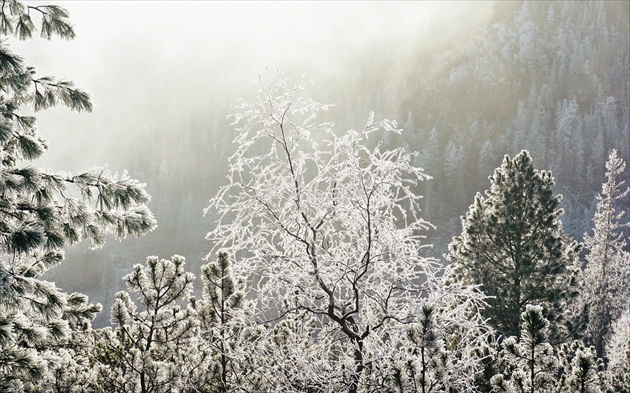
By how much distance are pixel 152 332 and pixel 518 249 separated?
38.9 feet

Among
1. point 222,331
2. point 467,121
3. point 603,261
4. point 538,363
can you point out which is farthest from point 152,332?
point 467,121

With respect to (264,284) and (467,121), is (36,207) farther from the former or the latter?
(467,121)

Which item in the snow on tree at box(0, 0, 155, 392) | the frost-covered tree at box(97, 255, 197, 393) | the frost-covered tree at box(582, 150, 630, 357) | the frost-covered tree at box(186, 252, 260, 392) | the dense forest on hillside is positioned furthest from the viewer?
the dense forest on hillside

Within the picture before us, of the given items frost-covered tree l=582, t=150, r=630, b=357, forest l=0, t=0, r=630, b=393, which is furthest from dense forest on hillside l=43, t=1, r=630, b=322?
forest l=0, t=0, r=630, b=393

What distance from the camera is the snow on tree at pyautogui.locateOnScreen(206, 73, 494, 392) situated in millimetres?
3924

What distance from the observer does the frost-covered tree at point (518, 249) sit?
14586mm

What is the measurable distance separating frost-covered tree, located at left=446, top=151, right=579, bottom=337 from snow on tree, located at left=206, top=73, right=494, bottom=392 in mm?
11021

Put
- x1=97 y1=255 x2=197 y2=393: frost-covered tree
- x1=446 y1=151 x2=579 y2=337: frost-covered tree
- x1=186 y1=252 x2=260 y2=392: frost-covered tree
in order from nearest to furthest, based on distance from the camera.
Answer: x1=186 y1=252 x2=260 y2=392: frost-covered tree
x1=97 y1=255 x2=197 y2=393: frost-covered tree
x1=446 y1=151 x2=579 y2=337: frost-covered tree

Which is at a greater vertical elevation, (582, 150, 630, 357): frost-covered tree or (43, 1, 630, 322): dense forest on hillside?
(43, 1, 630, 322): dense forest on hillside

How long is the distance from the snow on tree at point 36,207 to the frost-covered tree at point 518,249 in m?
11.5

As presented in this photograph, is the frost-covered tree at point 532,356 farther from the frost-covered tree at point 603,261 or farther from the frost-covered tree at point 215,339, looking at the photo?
the frost-covered tree at point 603,261

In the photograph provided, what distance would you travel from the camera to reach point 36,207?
4.86m

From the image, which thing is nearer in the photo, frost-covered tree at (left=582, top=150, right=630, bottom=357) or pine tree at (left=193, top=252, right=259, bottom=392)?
pine tree at (left=193, top=252, right=259, bottom=392)

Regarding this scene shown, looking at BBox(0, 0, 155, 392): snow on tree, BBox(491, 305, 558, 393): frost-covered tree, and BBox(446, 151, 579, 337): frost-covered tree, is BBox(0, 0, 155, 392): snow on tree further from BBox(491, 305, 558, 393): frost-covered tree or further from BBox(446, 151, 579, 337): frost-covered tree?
BBox(446, 151, 579, 337): frost-covered tree
